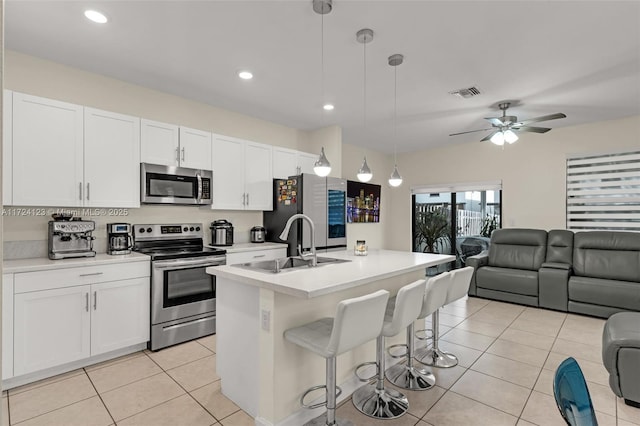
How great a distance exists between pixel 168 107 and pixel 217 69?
1020 mm

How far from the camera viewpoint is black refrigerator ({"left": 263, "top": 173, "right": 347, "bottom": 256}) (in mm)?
4457

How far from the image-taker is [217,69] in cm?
331

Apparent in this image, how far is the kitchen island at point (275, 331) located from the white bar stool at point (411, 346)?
24 cm

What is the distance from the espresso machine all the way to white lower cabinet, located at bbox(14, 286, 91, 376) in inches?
15.0

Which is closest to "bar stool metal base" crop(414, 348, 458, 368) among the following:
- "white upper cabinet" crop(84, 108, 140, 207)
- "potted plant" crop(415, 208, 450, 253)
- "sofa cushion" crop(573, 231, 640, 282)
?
"sofa cushion" crop(573, 231, 640, 282)

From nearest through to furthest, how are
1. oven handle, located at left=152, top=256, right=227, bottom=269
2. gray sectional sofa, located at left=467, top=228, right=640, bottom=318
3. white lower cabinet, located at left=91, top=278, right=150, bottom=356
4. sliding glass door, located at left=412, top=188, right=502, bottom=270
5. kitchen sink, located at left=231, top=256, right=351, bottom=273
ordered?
kitchen sink, located at left=231, top=256, right=351, bottom=273 < white lower cabinet, located at left=91, top=278, right=150, bottom=356 < oven handle, located at left=152, top=256, right=227, bottom=269 < gray sectional sofa, located at left=467, top=228, right=640, bottom=318 < sliding glass door, located at left=412, top=188, right=502, bottom=270

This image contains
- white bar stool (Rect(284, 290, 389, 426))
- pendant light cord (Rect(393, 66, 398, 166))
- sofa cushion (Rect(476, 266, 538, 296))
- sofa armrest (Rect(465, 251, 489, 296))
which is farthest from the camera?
sofa armrest (Rect(465, 251, 489, 296))

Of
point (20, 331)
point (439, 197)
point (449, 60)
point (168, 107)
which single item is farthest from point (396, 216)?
point (20, 331)

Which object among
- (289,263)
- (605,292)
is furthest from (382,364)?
(605,292)

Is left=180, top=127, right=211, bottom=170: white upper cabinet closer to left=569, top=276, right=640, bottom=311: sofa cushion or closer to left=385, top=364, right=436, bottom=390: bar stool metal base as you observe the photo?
left=385, top=364, right=436, bottom=390: bar stool metal base

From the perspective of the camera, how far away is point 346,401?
2.45 meters

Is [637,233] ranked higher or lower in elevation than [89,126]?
lower

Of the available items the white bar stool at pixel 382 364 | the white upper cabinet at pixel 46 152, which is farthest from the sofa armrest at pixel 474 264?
the white upper cabinet at pixel 46 152

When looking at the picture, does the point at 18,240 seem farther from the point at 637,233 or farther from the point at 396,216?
the point at 637,233
